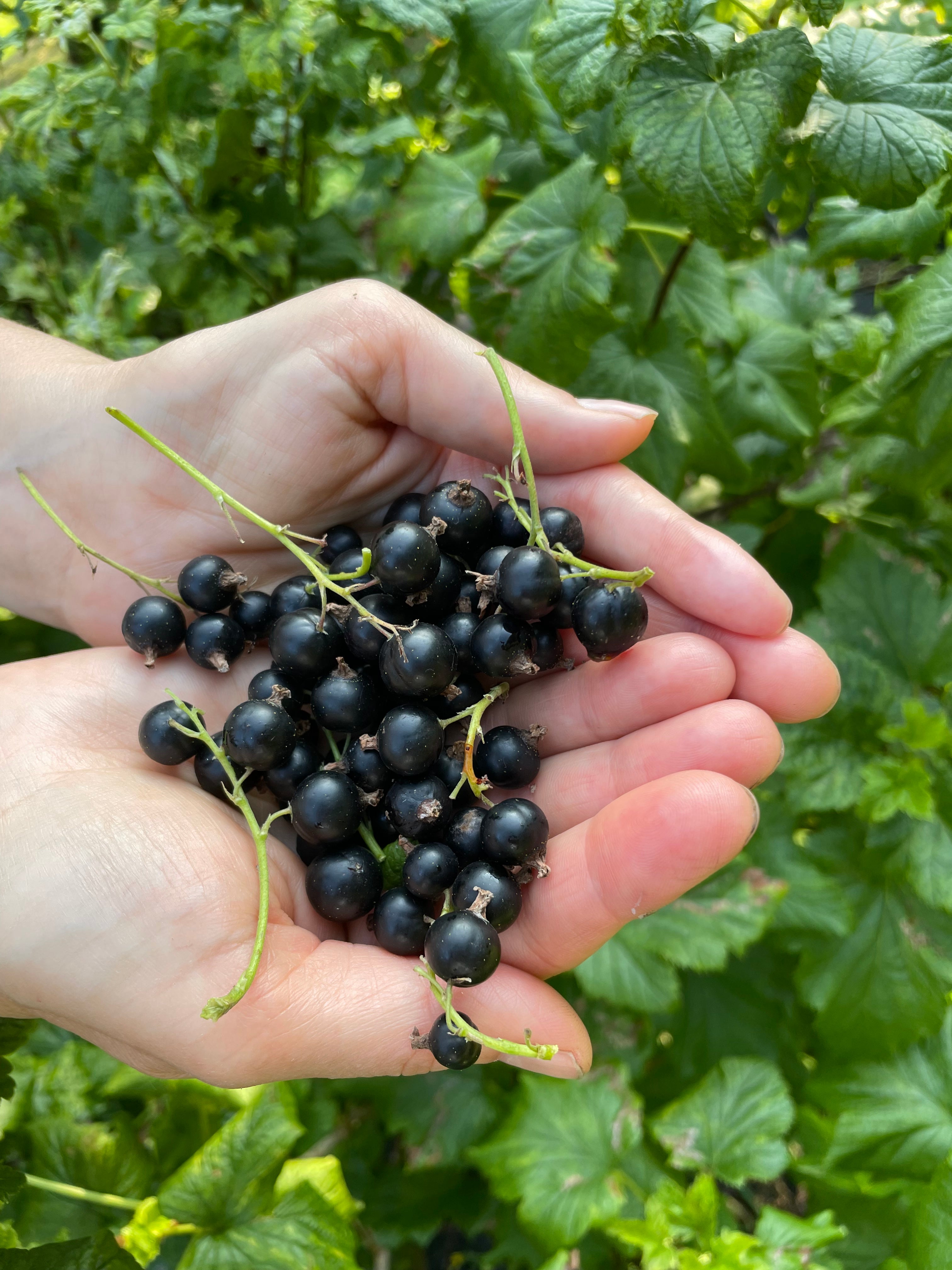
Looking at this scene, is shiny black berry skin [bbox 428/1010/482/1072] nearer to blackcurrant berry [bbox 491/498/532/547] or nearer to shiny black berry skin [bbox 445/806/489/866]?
shiny black berry skin [bbox 445/806/489/866]

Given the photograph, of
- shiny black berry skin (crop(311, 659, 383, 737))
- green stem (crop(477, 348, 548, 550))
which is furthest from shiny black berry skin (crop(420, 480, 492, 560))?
shiny black berry skin (crop(311, 659, 383, 737))

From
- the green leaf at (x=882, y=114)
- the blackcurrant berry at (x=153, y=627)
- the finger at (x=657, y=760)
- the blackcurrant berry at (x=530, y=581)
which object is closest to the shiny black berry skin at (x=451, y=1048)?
the finger at (x=657, y=760)

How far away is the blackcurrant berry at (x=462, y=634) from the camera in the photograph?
71.2 inches

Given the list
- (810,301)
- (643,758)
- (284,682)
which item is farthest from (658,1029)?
(810,301)

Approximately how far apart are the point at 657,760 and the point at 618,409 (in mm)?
771

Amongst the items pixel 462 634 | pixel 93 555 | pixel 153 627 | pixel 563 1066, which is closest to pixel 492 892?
pixel 563 1066

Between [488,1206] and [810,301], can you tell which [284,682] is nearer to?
[488,1206]

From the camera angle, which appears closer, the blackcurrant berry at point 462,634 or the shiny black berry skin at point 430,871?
the shiny black berry skin at point 430,871

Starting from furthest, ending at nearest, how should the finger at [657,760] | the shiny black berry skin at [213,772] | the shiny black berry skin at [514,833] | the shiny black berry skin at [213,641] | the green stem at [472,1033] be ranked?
the shiny black berry skin at [213,641] → the shiny black berry skin at [213,772] → the finger at [657,760] → the shiny black berry skin at [514,833] → the green stem at [472,1033]

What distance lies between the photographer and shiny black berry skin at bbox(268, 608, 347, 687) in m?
1.77

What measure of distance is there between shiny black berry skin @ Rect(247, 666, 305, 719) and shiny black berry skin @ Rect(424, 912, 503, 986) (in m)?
0.60

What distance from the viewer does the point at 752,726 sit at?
1.69 metres

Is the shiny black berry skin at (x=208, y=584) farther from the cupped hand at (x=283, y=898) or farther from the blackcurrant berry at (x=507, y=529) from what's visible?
the blackcurrant berry at (x=507, y=529)

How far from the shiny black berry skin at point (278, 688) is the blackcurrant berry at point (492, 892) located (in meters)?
0.53
